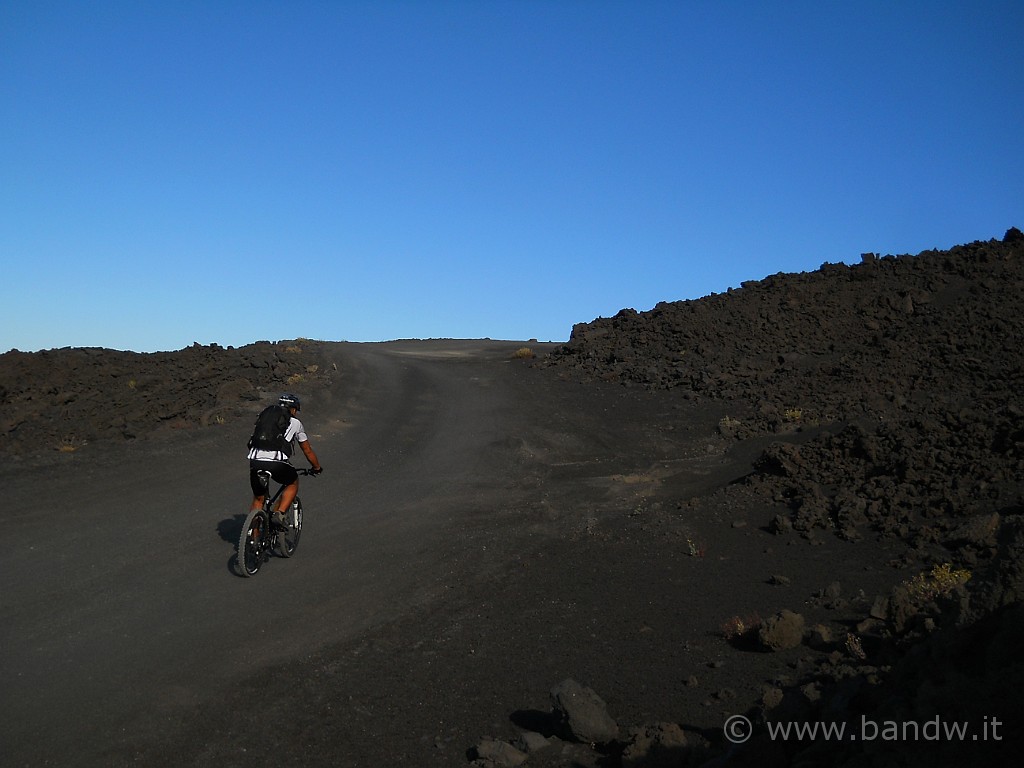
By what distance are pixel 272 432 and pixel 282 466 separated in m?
0.42

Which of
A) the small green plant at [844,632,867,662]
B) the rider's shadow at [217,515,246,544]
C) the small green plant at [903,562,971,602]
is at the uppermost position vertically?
the rider's shadow at [217,515,246,544]

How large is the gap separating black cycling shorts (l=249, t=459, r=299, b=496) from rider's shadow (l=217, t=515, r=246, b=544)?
1686 millimetres

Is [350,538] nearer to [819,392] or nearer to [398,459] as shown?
[398,459]

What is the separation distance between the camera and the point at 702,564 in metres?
9.70

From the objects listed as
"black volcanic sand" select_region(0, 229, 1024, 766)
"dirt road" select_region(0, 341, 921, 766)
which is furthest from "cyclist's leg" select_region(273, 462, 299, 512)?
"black volcanic sand" select_region(0, 229, 1024, 766)

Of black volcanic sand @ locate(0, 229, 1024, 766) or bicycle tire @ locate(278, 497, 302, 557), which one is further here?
bicycle tire @ locate(278, 497, 302, 557)

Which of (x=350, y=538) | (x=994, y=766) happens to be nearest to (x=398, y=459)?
(x=350, y=538)

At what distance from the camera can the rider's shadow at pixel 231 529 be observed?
1155 cm

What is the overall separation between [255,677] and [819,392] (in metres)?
16.5

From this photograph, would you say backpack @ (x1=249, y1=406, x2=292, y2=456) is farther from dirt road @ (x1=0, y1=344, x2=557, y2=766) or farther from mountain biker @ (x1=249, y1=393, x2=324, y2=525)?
dirt road @ (x1=0, y1=344, x2=557, y2=766)

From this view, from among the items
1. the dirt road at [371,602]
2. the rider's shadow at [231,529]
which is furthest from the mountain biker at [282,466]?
the rider's shadow at [231,529]

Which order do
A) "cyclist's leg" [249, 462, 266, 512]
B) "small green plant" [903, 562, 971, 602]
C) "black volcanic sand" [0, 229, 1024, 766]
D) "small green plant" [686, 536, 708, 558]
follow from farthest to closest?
"small green plant" [686, 536, 708, 558]
"cyclist's leg" [249, 462, 266, 512]
"small green plant" [903, 562, 971, 602]
"black volcanic sand" [0, 229, 1024, 766]

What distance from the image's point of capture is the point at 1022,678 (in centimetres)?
351

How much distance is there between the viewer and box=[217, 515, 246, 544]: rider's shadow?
1155 centimetres
